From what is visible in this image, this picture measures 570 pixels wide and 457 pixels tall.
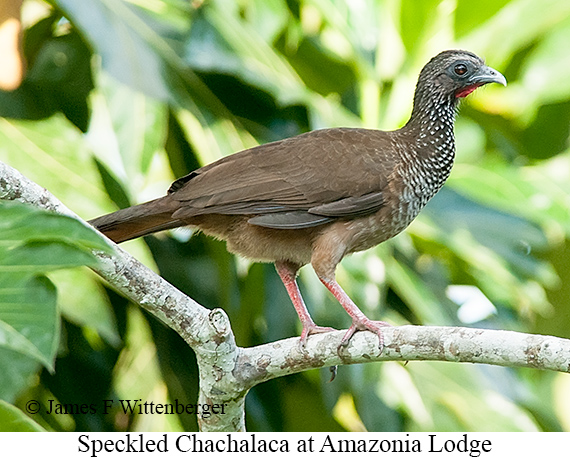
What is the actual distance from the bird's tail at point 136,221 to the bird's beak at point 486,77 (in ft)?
4.04

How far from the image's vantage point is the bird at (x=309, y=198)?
8.07ft

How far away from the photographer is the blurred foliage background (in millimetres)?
3215

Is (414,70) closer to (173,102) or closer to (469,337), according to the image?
(173,102)

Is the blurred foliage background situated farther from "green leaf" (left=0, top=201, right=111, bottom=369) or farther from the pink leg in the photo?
"green leaf" (left=0, top=201, right=111, bottom=369)

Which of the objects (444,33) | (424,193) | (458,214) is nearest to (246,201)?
(424,193)

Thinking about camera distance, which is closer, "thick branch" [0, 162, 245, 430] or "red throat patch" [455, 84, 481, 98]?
"thick branch" [0, 162, 245, 430]

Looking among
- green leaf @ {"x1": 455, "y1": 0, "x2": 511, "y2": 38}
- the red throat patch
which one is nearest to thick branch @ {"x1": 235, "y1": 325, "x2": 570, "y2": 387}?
the red throat patch

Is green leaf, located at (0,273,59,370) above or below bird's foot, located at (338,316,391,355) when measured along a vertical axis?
below

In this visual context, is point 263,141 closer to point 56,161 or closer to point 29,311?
point 56,161

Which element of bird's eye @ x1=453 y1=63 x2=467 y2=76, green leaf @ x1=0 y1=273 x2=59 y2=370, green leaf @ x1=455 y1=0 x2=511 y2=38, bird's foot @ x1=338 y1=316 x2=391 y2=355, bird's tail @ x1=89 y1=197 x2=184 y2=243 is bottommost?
green leaf @ x1=0 y1=273 x2=59 y2=370

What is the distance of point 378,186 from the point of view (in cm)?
262

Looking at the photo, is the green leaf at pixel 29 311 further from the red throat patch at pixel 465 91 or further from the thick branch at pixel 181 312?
the red throat patch at pixel 465 91

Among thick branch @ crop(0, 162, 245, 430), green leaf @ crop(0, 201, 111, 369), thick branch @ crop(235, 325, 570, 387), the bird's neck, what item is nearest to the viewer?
green leaf @ crop(0, 201, 111, 369)

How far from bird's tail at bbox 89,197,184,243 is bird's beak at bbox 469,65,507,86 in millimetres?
1232
